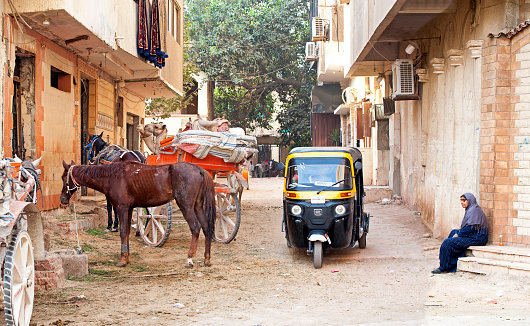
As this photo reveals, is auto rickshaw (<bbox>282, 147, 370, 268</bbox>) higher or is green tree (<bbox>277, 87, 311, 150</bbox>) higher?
green tree (<bbox>277, 87, 311, 150</bbox>)

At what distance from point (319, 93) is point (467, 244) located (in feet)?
78.4

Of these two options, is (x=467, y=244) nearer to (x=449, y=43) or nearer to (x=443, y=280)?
(x=443, y=280)

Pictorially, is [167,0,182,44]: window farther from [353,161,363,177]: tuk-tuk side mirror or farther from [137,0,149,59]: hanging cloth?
[353,161,363,177]: tuk-tuk side mirror

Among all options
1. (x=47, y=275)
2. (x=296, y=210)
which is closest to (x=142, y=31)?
(x=296, y=210)

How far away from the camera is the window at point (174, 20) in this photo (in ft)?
64.1

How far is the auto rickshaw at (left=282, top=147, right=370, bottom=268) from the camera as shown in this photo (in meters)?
8.91

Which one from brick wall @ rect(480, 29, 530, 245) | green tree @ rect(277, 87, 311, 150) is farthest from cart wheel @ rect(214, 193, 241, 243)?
green tree @ rect(277, 87, 311, 150)

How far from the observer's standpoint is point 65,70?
13.2 m

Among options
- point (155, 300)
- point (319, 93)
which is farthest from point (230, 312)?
point (319, 93)

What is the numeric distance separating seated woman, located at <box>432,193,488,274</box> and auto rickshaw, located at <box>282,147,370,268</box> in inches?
58.9

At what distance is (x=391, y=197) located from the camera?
18328 millimetres

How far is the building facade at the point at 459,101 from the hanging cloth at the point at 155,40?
542cm

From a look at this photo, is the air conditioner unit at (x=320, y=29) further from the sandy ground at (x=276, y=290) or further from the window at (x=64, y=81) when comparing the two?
the sandy ground at (x=276, y=290)

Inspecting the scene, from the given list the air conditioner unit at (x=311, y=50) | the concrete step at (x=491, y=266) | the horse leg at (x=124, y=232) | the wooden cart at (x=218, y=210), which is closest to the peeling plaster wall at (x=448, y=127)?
the concrete step at (x=491, y=266)
